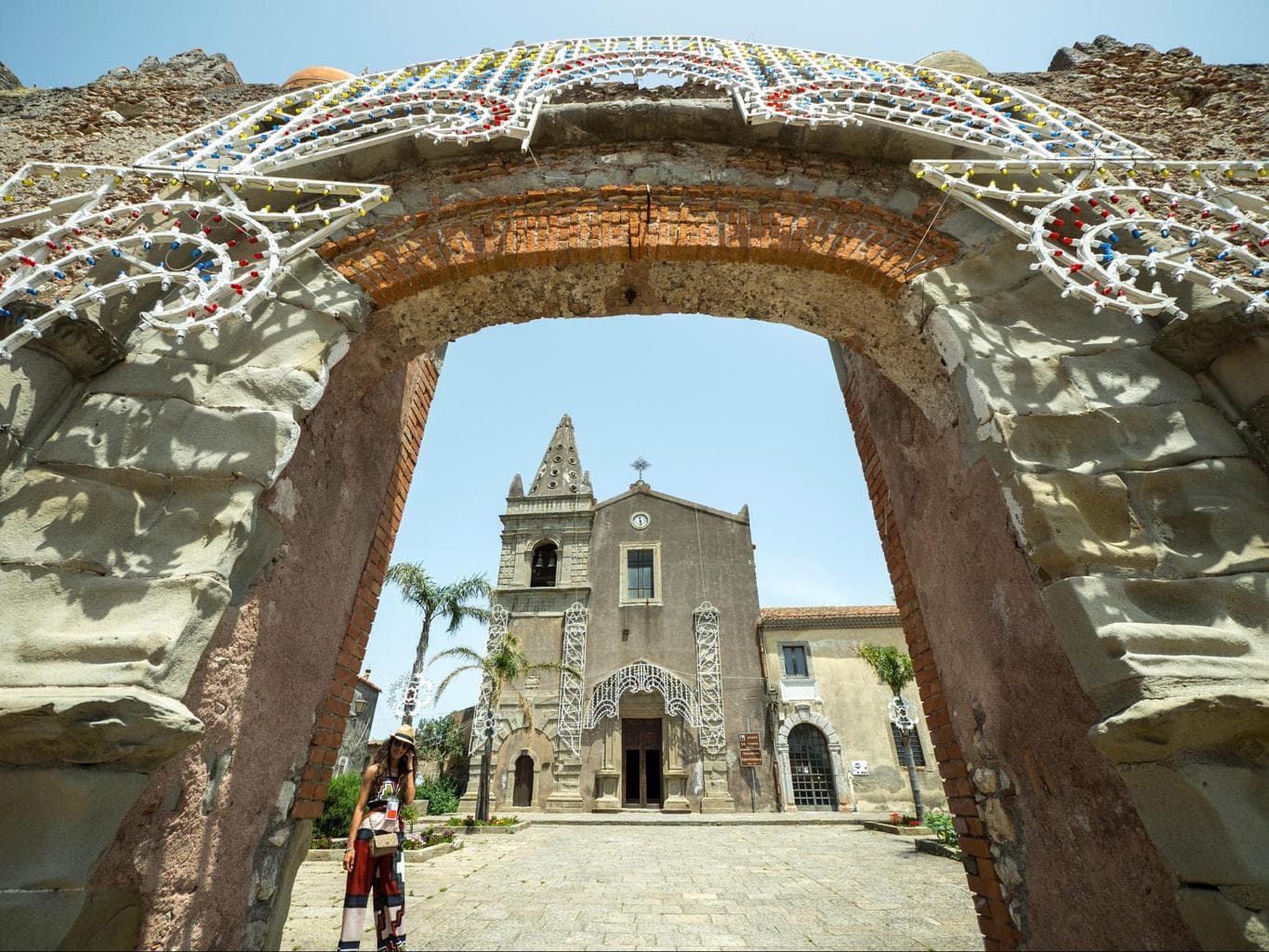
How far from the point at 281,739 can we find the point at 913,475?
389 cm

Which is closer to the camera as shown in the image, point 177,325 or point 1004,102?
point 177,325

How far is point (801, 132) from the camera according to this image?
11.7 feet

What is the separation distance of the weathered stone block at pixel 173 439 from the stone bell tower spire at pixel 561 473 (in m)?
22.3

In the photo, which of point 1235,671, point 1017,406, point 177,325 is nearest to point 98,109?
point 177,325

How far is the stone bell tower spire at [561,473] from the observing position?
25453 millimetres

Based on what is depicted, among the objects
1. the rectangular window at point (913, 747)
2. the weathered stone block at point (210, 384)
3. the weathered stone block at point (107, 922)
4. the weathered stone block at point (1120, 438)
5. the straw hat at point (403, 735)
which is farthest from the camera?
the rectangular window at point (913, 747)

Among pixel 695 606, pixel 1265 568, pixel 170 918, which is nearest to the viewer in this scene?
pixel 1265 568

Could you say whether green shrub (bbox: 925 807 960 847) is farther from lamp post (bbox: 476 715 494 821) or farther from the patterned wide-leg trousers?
lamp post (bbox: 476 715 494 821)

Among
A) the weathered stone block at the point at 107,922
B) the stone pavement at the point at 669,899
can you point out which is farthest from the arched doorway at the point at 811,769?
the weathered stone block at the point at 107,922

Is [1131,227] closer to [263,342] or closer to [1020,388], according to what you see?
[1020,388]

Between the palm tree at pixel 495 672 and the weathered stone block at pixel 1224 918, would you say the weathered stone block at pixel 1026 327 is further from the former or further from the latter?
the palm tree at pixel 495 672

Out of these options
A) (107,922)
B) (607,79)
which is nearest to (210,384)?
Result: (107,922)

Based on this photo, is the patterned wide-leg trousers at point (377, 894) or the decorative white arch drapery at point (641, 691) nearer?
the patterned wide-leg trousers at point (377, 894)

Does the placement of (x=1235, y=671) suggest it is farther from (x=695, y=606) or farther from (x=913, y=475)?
(x=695, y=606)
